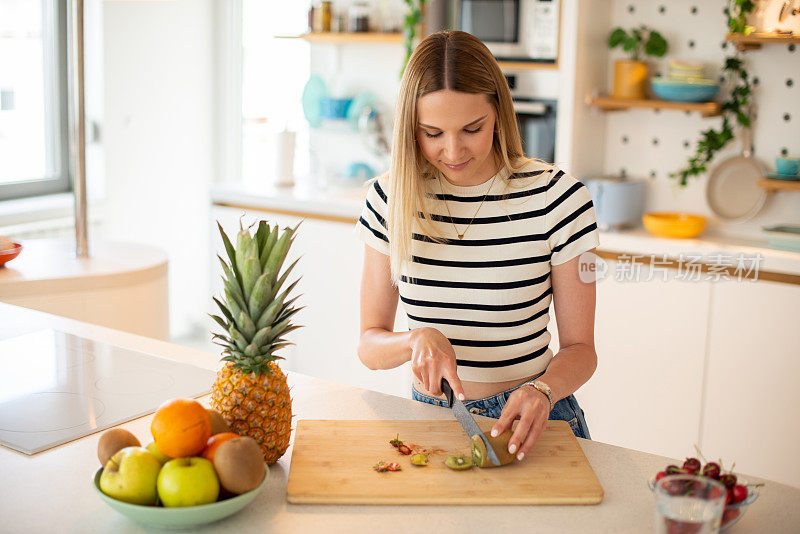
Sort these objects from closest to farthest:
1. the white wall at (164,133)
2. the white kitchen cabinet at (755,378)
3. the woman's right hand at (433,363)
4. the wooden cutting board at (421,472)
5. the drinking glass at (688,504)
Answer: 1. the drinking glass at (688,504)
2. the wooden cutting board at (421,472)
3. the woman's right hand at (433,363)
4. the white kitchen cabinet at (755,378)
5. the white wall at (164,133)

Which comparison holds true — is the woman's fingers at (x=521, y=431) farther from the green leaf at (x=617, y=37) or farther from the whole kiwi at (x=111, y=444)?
the green leaf at (x=617, y=37)

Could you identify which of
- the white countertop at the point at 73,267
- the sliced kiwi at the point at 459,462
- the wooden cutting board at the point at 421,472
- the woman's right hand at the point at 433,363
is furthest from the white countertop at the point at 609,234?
the sliced kiwi at the point at 459,462

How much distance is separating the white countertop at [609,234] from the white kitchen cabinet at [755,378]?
9 centimetres

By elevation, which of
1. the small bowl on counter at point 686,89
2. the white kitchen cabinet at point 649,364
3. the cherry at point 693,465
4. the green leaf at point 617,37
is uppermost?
the green leaf at point 617,37

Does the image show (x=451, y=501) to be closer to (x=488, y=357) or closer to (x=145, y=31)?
(x=488, y=357)

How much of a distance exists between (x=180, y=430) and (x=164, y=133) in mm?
3276

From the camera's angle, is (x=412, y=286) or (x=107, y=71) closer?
(x=412, y=286)

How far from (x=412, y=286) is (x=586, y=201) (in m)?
0.37

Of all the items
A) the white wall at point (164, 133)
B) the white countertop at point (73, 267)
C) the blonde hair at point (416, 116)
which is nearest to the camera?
the blonde hair at point (416, 116)

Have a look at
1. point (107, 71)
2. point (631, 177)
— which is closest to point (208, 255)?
point (107, 71)

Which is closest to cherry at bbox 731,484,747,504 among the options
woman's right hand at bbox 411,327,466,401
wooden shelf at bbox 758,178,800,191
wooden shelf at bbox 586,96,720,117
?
woman's right hand at bbox 411,327,466,401

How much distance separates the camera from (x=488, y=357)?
169 cm

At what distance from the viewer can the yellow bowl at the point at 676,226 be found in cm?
297

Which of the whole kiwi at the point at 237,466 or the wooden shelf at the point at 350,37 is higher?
the wooden shelf at the point at 350,37
